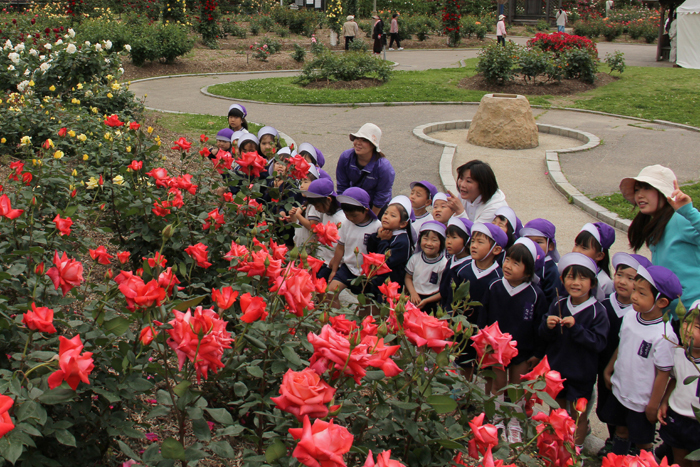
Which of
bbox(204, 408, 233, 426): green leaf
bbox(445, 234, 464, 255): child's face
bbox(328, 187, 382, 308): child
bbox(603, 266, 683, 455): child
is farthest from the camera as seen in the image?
bbox(328, 187, 382, 308): child

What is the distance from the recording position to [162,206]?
3.31 m

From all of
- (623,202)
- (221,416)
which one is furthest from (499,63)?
(221,416)

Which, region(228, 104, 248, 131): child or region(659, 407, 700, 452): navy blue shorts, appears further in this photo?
region(228, 104, 248, 131): child

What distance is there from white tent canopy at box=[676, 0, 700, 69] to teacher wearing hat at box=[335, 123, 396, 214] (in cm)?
2001

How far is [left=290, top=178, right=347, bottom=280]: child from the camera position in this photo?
4492mm

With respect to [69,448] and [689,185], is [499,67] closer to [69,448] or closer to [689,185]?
[689,185]

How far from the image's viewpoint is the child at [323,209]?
449cm

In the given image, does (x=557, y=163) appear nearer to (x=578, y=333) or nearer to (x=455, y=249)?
(x=455, y=249)

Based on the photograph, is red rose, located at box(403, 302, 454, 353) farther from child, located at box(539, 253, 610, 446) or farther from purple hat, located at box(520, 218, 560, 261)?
purple hat, located at box(520, 218, 560, 261)

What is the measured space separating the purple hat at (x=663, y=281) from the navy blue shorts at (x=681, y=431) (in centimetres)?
62

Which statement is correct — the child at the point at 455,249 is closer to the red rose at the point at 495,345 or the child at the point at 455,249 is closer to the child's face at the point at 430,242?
the child's face at the point at 430,242

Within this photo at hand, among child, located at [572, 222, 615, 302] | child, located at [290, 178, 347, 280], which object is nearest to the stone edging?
child, located at [572, 222, 615, 302]

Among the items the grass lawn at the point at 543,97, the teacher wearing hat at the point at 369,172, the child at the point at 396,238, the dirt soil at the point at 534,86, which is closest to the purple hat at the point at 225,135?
the teacher wearing hat at the point at 369,172

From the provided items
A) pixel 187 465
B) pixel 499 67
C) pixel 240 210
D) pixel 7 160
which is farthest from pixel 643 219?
pixel 499 67
